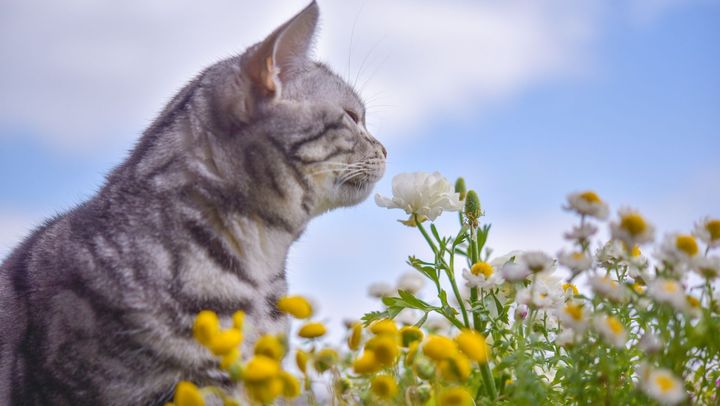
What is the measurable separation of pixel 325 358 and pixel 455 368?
0.34m

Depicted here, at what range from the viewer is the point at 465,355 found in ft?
5.51

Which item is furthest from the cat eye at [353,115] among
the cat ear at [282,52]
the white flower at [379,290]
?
the white flower at [379,290]

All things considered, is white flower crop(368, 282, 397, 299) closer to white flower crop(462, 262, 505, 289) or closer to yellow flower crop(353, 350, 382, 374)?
white flower crop(462, 262, 505, 289)

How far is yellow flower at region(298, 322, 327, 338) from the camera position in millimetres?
1774

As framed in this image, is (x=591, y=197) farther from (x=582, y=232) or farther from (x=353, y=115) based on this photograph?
(x=353, y=115)

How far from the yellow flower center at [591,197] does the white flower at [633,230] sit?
3.6 inches

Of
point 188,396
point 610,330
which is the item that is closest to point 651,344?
point 610,330

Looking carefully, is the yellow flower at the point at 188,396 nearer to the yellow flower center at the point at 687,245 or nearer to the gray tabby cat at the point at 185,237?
the gray tabby cat at the point at 185,237

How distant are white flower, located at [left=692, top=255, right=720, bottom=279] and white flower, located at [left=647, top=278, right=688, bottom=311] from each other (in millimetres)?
112

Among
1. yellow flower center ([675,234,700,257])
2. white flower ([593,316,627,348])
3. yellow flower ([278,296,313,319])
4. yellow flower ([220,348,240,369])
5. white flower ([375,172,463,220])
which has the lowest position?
yellow flower ([220,348,240,369])

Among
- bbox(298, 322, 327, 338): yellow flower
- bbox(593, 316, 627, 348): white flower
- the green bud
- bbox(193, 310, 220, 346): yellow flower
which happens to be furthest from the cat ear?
bbox(593, 316, 627, 348): white flower

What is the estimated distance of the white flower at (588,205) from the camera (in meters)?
1.73

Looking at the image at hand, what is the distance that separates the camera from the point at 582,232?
1752 mm

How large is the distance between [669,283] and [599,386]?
33cm
